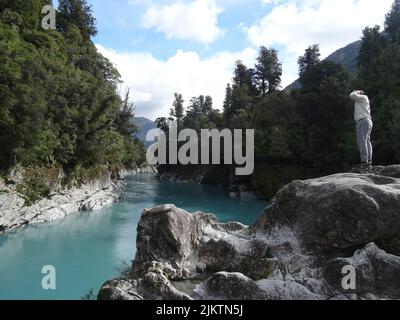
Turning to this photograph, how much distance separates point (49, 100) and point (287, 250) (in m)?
22.0

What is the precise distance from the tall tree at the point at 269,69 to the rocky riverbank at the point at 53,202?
92.7 ft

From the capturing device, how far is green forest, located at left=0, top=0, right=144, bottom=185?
2034cm

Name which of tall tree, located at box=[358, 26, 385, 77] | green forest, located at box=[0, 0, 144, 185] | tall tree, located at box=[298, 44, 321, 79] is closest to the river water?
green forest, located at box=[0, 0, 144, 185]

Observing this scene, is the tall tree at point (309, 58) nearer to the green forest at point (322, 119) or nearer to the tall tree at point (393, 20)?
the green forest at point (322, 119)

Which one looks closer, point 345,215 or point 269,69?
point 345,215

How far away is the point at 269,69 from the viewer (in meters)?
52.9

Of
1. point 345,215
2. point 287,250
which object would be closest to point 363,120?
point 345,215

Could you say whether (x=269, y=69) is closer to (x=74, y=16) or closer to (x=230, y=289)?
(x=74, y=16)

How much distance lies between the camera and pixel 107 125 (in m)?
32.5

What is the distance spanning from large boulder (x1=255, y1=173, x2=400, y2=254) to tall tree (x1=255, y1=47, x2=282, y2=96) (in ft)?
155

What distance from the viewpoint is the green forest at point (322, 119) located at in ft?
102

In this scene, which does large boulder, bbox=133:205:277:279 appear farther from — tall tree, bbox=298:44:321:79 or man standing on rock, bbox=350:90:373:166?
tall tree, bbox=298:44:321:79
